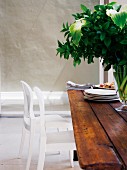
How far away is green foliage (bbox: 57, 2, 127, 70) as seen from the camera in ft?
6.64

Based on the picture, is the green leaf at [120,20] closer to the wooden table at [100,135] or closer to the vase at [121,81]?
the vase at [121,81]

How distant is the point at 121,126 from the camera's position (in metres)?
1.77

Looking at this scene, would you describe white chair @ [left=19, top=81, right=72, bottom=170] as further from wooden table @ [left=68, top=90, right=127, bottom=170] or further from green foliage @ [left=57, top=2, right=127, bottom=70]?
green foliage @ [left=57, top=2, right=127, bottom=70]

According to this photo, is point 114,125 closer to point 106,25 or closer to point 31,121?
point 106,25

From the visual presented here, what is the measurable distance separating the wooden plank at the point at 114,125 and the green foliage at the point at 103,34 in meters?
0.32

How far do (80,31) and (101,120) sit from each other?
0.56m

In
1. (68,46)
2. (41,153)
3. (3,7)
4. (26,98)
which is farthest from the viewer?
(3,7)

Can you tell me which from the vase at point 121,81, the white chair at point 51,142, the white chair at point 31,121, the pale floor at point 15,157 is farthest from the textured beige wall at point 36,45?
the vase at point 121,81

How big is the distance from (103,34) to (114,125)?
0.58 m

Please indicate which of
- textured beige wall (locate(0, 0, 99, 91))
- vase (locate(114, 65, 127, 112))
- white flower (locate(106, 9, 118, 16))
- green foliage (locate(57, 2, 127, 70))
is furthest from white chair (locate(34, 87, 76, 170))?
textured beige wall (locate(0, 0, 99, 91))

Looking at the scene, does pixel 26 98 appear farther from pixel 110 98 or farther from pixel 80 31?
pixel 80 31

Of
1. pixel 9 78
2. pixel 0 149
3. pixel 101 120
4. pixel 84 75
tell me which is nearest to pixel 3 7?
pixel 9 78

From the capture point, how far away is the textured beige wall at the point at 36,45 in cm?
561

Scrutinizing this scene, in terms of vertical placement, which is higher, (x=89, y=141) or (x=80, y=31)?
(x=80, y=31)
